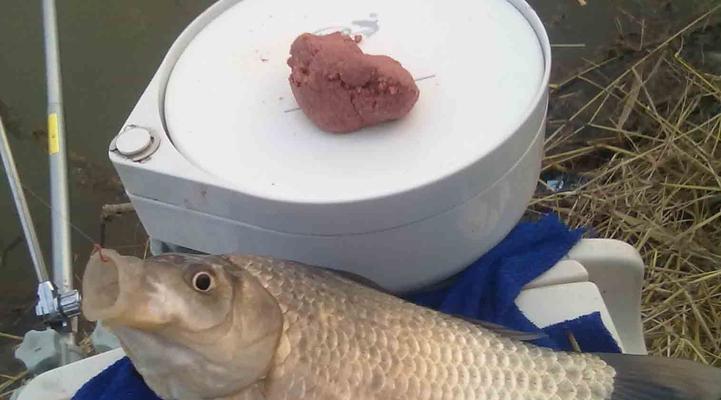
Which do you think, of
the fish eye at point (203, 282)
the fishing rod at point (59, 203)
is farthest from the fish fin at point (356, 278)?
the fishing rod at point (59, 203)

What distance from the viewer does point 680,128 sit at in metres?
1.41

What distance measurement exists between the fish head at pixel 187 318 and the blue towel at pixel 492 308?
181 mm

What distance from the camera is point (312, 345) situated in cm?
59

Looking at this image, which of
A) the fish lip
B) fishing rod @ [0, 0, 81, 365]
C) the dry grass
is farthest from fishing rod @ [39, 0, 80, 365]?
the dry grass

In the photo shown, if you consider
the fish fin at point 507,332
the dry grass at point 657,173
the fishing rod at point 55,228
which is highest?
the fishing rod at point 55,228

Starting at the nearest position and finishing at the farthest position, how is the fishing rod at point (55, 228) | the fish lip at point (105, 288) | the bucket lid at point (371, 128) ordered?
the fish lip at point (105, 288)
the bucket lid at point (371, 128)
the fishing rod at point (55, 228)

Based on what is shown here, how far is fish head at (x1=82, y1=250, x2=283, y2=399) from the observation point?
1.66ft

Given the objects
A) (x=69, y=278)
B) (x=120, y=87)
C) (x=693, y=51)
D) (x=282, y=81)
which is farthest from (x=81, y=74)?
(x=693, y=51)

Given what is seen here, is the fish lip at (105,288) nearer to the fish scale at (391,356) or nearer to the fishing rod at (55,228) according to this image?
the fish scale at (391,356)

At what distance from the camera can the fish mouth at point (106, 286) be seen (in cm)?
50

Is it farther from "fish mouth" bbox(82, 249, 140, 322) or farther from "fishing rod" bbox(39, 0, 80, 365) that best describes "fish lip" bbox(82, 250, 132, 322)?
"fishing rod" bbox(39, 0, 80, 365)

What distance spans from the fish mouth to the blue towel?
0.82ft

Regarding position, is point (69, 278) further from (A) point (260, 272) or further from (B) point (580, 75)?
(B) point (580, 75)

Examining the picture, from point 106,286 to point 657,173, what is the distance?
3.36ft
